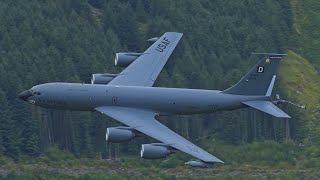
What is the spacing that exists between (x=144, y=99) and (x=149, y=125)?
4244mm

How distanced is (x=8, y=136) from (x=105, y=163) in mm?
15687

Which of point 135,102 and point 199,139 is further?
point 199,139

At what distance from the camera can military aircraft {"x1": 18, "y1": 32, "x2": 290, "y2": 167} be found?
15212cm

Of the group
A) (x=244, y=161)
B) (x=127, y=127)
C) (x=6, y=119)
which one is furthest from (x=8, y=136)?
(x=127, y=127)

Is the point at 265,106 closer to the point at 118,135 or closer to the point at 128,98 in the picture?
the point at 128,98

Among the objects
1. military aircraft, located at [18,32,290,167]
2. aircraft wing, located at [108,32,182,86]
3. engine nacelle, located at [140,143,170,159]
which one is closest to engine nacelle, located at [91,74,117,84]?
military aircraft, located at [18,32,290,167]

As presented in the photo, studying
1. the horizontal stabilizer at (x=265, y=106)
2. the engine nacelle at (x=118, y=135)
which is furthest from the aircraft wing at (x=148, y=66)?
the engine nacelle at (x=118, y=135)

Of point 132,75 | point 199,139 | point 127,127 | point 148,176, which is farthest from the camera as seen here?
point 199,139

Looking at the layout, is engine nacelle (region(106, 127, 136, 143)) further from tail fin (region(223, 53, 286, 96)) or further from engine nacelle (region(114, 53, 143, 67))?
engine nacelle (region(114, 53, 143, 67))

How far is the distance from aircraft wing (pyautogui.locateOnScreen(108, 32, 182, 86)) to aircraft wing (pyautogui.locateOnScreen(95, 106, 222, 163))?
6.90 metres

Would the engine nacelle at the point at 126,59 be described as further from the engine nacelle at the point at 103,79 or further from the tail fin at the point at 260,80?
the tail fin at the point at 260,80

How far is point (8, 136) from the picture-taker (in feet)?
637

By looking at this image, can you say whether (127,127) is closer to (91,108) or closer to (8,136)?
(91,108)

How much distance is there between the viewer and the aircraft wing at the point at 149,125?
146500 millimetres
